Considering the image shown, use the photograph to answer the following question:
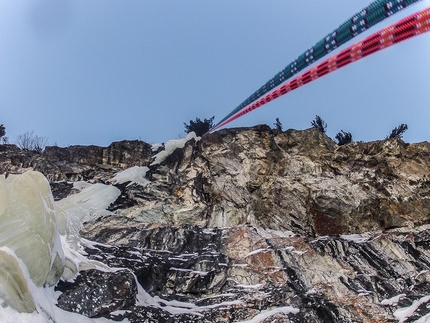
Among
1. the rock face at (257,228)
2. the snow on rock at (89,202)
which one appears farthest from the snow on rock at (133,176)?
the snow on rock at (89,202)

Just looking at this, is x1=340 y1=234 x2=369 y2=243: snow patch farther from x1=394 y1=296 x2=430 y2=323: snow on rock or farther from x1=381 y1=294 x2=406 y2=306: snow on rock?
x1=394 y1=296 x2=430 y2=323: snow on rock

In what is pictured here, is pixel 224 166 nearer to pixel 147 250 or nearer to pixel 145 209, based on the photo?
pixel 145 209

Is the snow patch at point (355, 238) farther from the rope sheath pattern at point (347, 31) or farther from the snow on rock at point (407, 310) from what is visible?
the rope sheath pattern at point (347, 31)

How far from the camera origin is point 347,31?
5363mm

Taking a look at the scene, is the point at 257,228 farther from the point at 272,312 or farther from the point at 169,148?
the point at 169,148

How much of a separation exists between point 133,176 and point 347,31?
1230 centimetres

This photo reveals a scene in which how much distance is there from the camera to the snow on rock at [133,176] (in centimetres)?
1562

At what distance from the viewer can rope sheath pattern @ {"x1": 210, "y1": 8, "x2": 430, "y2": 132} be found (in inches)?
187

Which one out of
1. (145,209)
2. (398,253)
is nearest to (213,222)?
(145,209)

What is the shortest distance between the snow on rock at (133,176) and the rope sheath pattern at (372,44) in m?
9.68

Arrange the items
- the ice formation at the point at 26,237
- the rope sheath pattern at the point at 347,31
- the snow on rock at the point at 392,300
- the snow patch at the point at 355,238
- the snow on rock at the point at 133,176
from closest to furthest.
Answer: the rope sheath pattern at the point at 347,31 < the ice formation at the point at 26,237 < the snow on rock at the point at 392,300 < the snow patch at the point at 355,238 < the snow on rock at the point at 133,176

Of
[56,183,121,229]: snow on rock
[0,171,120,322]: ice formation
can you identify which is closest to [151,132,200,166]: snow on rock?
[56,183,121,229]: snow on rock

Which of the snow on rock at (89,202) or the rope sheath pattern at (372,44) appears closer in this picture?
the rope sheath pattern at (372,44)

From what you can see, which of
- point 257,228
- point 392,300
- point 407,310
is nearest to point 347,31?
point 407,310
